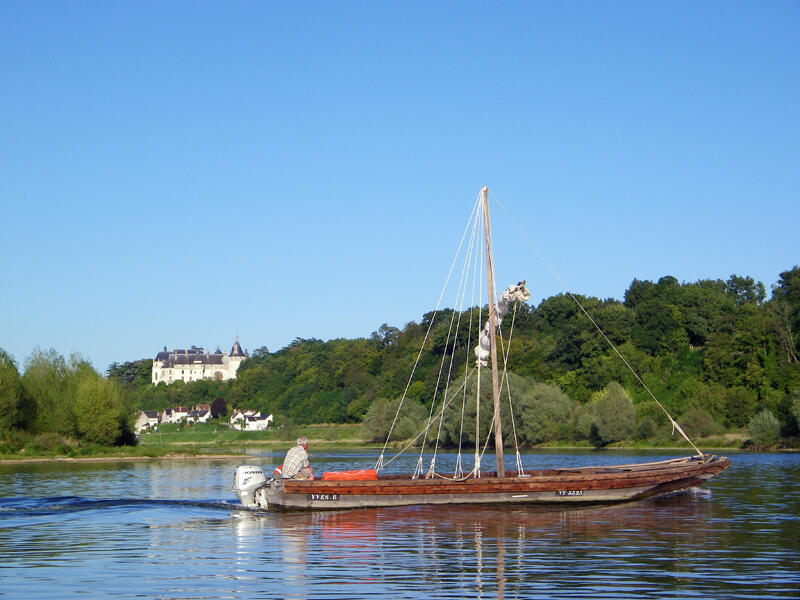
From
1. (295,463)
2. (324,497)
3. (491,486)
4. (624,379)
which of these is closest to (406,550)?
(491,486)

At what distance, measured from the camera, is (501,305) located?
35.0m

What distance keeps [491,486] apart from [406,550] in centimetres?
877

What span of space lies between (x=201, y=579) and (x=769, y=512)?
20906 mm

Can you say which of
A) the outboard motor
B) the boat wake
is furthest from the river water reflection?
the outboard motor

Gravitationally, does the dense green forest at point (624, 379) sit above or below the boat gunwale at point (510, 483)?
above

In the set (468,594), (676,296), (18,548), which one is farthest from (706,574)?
(676,296)

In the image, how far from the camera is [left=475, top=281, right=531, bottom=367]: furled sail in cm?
3419

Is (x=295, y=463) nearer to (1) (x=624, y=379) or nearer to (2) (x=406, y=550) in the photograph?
(2) (x=406, y=550)

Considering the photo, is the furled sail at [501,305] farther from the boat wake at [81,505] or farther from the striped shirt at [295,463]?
the boat wake at [81,505]

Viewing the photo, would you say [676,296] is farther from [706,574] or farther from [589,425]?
[706,574]

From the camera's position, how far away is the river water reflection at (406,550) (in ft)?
60.5

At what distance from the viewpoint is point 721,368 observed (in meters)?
120

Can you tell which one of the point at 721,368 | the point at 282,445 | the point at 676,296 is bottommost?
the point at 282,445

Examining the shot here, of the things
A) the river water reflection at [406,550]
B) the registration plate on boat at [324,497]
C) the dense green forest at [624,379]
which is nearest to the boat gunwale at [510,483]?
the registration plate on boat at [324,497]
